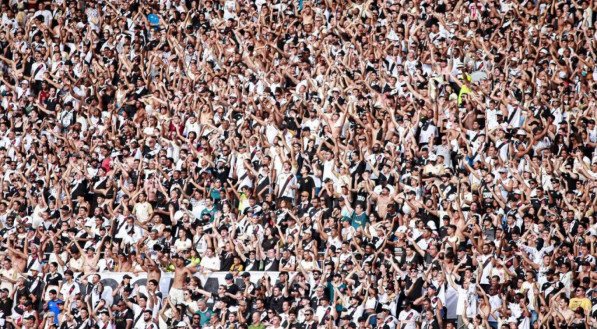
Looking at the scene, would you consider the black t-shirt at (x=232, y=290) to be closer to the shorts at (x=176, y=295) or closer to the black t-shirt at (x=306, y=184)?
the shorts at (x=176, y=295)

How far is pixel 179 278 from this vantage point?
25.0 meters

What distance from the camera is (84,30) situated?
104 feet

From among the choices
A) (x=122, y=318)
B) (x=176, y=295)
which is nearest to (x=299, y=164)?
(x=176, y=295)

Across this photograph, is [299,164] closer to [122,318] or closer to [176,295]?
[176,295]

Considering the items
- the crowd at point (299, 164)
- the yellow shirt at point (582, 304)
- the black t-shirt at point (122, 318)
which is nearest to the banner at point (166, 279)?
the crowd at point (299, 164)

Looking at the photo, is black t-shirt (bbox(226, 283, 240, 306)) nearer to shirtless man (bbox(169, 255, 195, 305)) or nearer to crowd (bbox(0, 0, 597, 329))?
crowd (bbox(0, 0, 597, 329))

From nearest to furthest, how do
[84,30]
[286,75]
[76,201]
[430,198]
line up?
[430,198], [76,201], [286,75], [84,30]

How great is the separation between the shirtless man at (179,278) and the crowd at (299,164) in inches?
1.1

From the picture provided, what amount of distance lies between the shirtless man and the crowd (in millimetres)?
29

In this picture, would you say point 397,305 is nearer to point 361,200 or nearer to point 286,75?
point 361,200

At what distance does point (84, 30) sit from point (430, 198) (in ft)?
32.6

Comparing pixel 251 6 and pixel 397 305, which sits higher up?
pixel 251 6

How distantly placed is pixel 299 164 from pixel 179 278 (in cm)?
357

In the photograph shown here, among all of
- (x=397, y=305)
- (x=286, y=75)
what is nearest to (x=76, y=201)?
(x=286, y=75)
